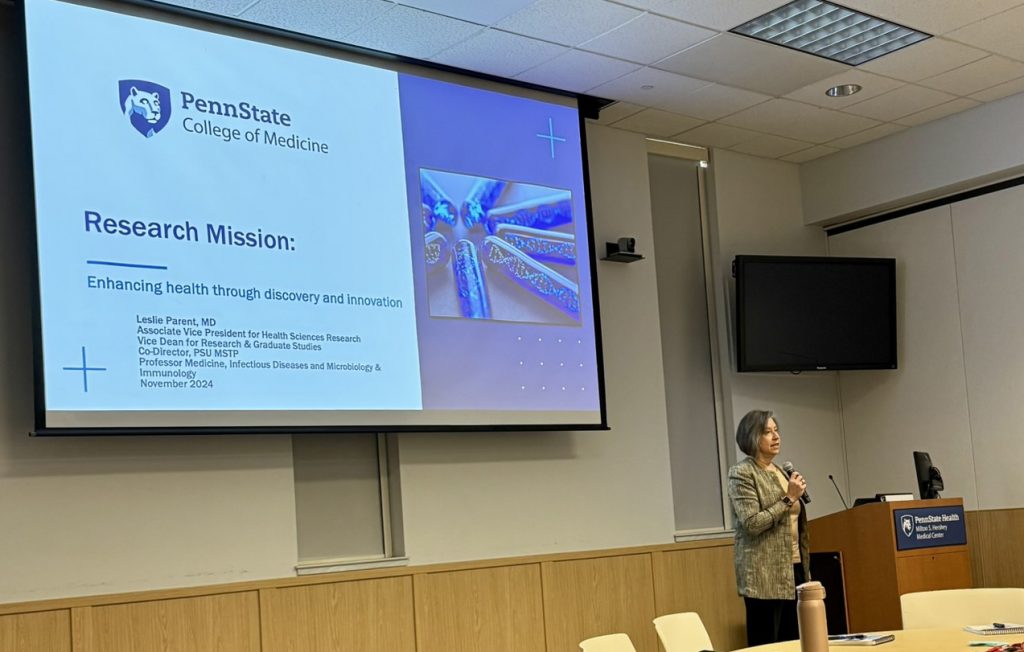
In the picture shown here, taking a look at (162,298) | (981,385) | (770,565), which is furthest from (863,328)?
(162,298)

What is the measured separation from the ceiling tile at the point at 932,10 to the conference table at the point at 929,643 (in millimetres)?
2972

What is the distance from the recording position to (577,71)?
5910 millimetres

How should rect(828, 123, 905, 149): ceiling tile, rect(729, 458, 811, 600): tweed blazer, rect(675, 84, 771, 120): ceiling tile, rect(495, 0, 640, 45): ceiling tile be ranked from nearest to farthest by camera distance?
rect(495, 0, 640, 45): ceiling tile, rect(729, 458, 811, 600): tweed blazer, rect(675, 84, 771, 120): ceiling tile, rect(828, 123, 905, 149): ceiling tile

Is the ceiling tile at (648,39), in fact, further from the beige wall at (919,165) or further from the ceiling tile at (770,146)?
the beige wall at (919,165)

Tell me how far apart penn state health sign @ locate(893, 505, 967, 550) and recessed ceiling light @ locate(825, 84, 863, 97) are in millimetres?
2352

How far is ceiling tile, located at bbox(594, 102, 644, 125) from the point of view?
6488 millimetres

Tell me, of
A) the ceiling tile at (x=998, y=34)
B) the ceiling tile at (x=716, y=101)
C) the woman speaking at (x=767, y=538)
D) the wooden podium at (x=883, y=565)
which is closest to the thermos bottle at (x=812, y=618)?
the woman speaking at (x=767, y=538)

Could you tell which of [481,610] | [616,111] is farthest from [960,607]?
[616,111]

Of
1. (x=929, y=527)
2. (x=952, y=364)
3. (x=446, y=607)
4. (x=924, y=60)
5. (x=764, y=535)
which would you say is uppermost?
(x=924, y=60)

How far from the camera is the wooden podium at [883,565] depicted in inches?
239

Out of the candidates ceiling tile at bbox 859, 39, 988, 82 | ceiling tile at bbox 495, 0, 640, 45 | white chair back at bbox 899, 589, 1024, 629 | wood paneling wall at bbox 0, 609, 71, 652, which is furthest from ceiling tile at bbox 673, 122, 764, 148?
wood paneling wall at bbox 0, 609, 71, 652

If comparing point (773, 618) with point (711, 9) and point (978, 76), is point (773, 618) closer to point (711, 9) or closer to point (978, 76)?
point (711, 9)

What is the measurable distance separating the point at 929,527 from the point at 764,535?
1.33 m

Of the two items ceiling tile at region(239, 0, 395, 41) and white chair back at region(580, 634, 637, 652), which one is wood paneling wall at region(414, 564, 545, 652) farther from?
ceiling tile at region(239, 0, 395, 41)
